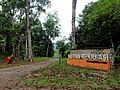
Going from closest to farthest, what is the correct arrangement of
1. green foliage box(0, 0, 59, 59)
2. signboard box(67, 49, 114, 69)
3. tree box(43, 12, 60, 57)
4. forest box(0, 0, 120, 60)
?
signboard box(67, 49, 114, 69)
forest box(0, 0, 120, 60)
green foliage box(0, 0, 59, 59)
tree box(43, 12, 60, 57)

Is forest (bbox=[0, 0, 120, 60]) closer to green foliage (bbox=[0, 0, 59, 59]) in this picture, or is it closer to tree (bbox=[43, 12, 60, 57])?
green foliage (bbox=[0, 0, 59, 59])

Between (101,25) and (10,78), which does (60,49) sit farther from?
(10,78)

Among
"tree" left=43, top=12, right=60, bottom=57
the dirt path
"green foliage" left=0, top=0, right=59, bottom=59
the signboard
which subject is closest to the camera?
the dirt path

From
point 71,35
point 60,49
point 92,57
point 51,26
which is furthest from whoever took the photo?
point 51,26

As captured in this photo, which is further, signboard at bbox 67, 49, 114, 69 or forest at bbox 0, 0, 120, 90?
signboard at bbox 67, 49, 114, 69

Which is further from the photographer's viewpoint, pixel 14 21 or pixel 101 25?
pixel 14 21

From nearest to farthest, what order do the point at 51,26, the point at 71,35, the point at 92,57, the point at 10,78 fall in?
the point at 10,78
the point at 92,57
the point at 71,35
the point at 51,26

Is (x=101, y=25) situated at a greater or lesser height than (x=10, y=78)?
greater

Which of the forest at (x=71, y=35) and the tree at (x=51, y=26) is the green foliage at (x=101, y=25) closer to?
the forest at (x=71, y=35)

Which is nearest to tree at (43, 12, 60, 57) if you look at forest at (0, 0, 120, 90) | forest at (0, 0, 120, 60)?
forest at (0, 0, 120, 90)

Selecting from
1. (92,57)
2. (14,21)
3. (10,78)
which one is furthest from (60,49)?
(10,78)

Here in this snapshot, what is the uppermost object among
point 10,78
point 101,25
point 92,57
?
point 101,25

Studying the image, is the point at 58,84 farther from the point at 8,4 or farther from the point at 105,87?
the point at 8,4

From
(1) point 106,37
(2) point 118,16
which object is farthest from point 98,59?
(1) point 106,37
